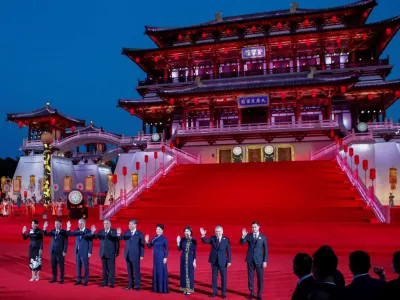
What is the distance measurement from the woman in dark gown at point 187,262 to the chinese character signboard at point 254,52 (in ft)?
84.1

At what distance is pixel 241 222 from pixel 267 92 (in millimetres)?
14134

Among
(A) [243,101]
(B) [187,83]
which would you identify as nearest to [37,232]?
(A) [243,101]

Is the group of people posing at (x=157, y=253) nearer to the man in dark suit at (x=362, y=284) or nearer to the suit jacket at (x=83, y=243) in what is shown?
the suit jacket at (x=83, y=243)

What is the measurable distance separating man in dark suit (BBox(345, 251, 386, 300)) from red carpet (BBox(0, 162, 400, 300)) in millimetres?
4179

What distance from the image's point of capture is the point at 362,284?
10.3ft

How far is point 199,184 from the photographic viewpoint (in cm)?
2139

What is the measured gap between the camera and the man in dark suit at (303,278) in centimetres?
341

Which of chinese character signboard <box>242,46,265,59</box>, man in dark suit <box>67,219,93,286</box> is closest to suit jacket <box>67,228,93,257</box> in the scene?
man in dark suit <box>67,219,93,286</box>

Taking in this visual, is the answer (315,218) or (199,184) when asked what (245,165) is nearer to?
(199,184)

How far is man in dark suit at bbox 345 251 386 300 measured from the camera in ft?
10.1

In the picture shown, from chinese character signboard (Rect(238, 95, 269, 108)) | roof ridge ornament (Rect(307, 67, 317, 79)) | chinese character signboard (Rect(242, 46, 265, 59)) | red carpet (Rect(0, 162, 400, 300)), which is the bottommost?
red carpet (Rect(0, 162, 400, 300))

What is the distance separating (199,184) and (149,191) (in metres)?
2.80

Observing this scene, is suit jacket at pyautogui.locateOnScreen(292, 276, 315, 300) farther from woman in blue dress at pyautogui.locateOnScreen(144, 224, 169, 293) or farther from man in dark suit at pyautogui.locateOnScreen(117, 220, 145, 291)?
man in dark suit at pyautogui.locateOnScreen(117, 220, 145, 291)

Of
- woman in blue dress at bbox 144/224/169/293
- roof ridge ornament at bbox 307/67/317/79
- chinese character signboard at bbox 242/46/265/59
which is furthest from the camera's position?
chinese character signboard at bbox 242/46/265/59
